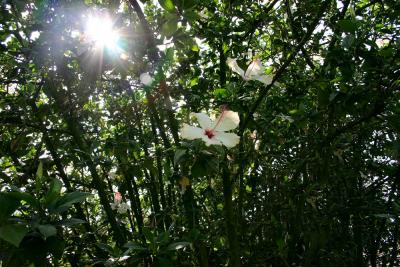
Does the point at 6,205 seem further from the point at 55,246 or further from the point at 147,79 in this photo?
the point at 147,79

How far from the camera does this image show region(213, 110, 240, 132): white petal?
1.07m

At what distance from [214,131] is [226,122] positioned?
45 mm

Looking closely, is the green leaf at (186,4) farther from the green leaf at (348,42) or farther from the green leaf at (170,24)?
the green leaf at (348,42)

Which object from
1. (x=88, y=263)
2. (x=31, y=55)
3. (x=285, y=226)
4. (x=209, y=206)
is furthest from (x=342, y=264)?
(x=31, y=55)

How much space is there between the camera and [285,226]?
88.3 inches

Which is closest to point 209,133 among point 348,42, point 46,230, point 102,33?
point 46,230

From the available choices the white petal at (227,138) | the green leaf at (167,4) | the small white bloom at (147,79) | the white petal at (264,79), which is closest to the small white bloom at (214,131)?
the white petal at (227,138)

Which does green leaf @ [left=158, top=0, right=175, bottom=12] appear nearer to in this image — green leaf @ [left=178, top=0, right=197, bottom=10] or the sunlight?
Result: green leaf @ [left=178, top=0, right=197, bottom=10]

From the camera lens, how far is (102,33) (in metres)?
1.48

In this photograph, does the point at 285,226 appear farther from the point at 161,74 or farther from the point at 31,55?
the point at 31,55

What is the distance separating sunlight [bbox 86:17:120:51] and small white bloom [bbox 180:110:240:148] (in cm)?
57

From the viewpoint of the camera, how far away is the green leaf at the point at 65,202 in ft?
3.04

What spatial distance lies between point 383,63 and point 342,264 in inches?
53.9

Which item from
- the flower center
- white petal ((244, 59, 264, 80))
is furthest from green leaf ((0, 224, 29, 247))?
white petal ((244, 59, 264, 80))
